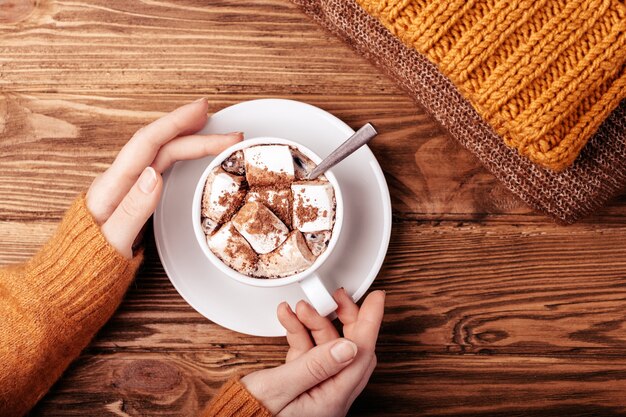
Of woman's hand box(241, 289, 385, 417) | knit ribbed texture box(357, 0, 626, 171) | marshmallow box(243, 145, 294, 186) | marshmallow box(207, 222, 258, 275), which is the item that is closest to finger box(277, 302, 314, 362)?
woman's hand box(241, 289, 385, 417)

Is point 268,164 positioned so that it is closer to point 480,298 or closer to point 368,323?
point 368,323

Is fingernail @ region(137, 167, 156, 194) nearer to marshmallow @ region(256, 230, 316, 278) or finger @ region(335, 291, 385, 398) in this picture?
marshmallow @ region(256, 230, 316, 278)

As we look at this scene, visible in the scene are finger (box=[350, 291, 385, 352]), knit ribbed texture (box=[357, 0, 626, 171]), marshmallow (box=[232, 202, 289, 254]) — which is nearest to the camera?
knit ribbed texture (box=[357, 0, 626, 171])

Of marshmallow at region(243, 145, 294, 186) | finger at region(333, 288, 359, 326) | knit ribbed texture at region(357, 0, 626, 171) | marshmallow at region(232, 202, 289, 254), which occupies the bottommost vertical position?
finger at region(333, 288, 359, 326)

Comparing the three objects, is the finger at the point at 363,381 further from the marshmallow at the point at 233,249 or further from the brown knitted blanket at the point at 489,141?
the brown knitted blanket at the point at 489,141

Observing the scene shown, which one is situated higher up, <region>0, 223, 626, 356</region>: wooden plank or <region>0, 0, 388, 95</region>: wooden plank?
<region>0, 0, 388, 95</region>: wooden plank

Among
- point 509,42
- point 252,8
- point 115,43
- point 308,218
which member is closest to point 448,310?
point 308,218
